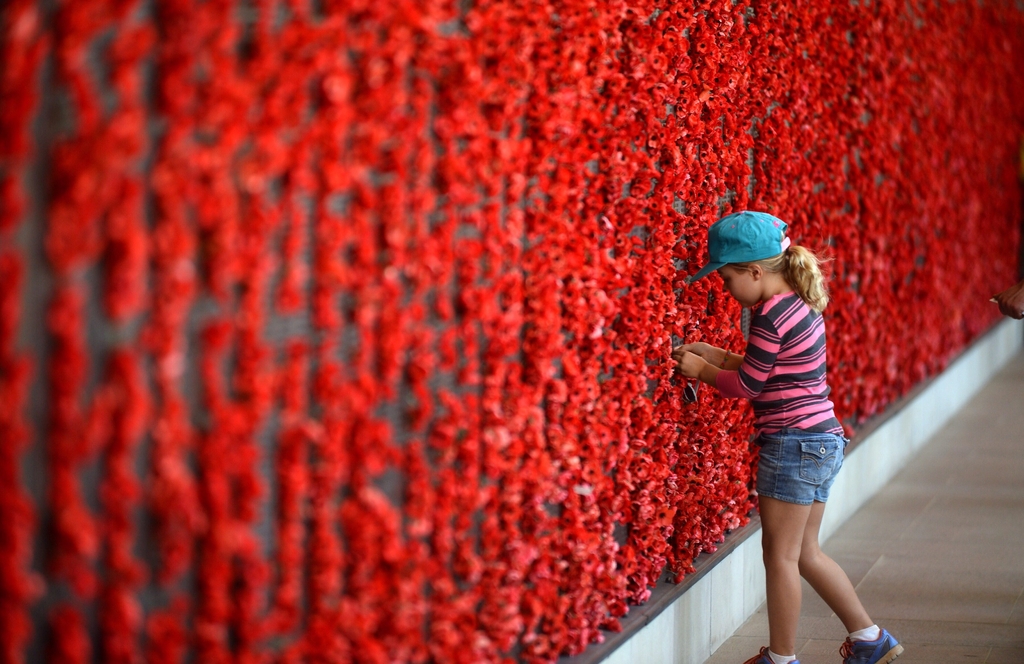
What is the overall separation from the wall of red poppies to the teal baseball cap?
173mm

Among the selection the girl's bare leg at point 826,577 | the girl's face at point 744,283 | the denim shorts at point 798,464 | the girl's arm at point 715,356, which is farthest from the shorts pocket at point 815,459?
the girl's face at point 744,283

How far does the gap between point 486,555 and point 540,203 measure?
85 cm

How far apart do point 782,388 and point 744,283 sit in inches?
13.9

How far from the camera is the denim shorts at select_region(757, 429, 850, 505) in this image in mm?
3551

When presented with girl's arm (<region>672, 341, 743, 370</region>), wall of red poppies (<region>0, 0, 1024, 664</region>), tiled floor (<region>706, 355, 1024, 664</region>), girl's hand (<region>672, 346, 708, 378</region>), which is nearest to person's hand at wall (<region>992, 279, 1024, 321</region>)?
tiled floor (<region>706, 355, 1024, 664</region>)

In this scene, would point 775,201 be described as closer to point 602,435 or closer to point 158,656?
point 602,435

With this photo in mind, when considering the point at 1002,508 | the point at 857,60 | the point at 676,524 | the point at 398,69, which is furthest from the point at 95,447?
the point at 1002,508

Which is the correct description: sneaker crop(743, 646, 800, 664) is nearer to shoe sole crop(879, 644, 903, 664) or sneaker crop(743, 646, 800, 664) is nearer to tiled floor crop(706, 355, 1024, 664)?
tiled floor crop(706, 355, 1024, 664)

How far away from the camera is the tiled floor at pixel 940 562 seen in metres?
4.12

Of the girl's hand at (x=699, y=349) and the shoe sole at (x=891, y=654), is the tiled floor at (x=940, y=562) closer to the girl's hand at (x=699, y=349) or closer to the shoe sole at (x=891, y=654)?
the shoe sole at (x=891, y=654)

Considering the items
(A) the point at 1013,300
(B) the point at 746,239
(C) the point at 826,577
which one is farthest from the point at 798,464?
(A) the point at 1013,300

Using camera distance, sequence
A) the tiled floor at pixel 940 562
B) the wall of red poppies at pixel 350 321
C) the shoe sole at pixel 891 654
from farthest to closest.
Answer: the tiled floor at pixel 940 562 < the shoe sole at pixel 891 654 < the wall of red poppies at pixel 350 321

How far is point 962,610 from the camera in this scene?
4.49 meters

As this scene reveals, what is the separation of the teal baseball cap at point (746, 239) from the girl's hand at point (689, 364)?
1.04ft
